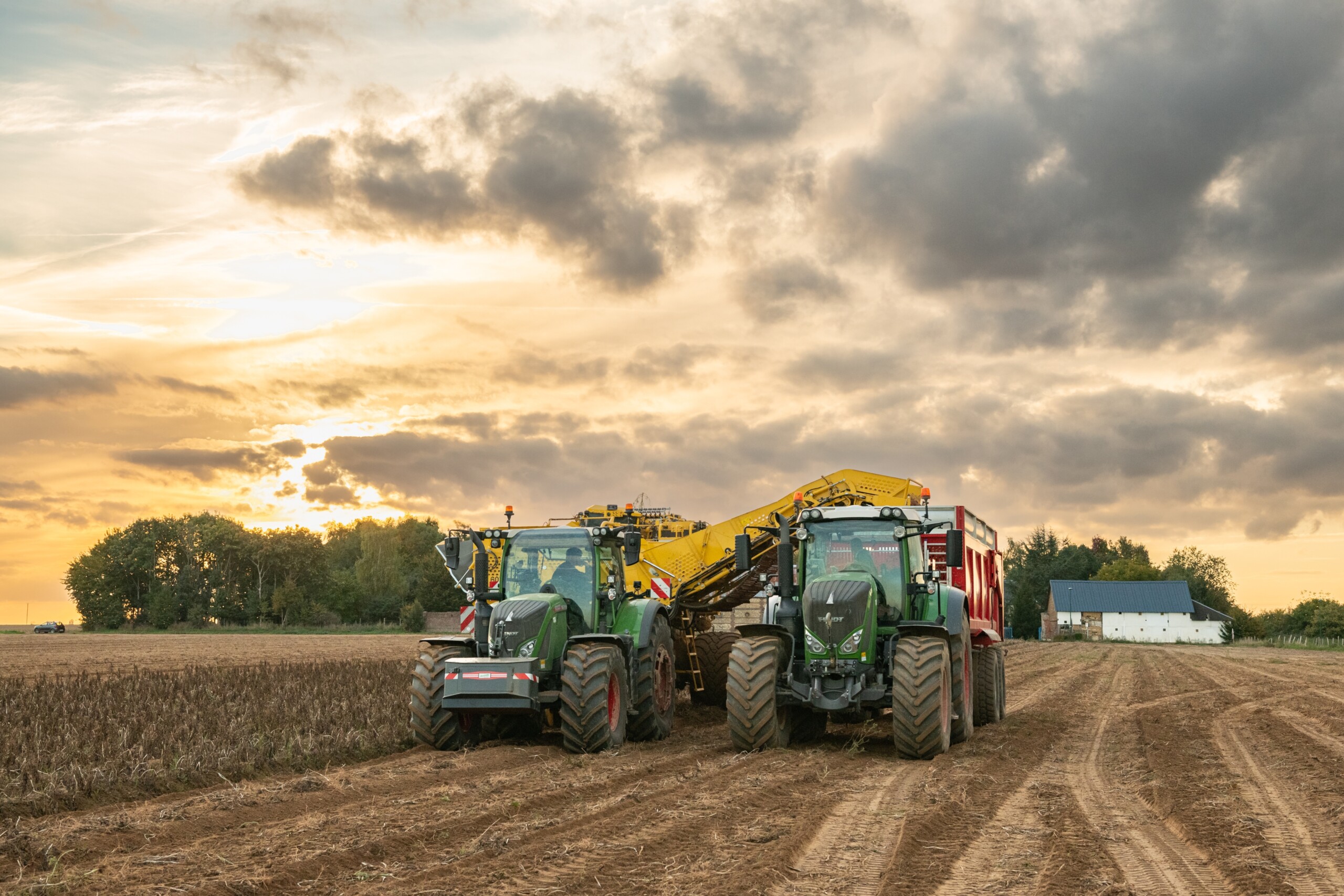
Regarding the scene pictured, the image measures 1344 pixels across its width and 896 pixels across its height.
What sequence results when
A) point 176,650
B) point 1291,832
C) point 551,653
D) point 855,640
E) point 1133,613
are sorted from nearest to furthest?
point 1291,832
point 855,640
point 551,653
point 176,650
point 1133,613

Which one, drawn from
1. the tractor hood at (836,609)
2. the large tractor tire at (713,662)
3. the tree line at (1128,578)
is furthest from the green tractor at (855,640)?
the tree line at (1128,578)

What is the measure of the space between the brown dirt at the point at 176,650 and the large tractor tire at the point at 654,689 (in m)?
11.3

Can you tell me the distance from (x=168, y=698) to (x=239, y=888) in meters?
10.4

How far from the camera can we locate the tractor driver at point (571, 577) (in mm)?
13180

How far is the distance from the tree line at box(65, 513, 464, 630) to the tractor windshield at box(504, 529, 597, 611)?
74.2 meters

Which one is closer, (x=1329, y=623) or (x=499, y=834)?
(x=499, y=834)

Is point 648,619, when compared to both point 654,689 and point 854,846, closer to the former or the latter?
point 654,689

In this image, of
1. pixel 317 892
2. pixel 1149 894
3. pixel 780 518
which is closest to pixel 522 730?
pixel 780 518

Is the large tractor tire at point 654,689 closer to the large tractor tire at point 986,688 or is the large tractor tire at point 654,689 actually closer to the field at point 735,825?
the field at point 735,825

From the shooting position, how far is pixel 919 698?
37.5 feet

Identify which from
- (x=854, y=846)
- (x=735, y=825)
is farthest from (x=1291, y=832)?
(x=735, y=825)

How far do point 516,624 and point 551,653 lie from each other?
0.53 m

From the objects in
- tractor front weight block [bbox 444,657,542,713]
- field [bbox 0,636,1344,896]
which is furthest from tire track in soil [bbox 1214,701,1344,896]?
tractor front weight block [bbox 444,657,542,713]

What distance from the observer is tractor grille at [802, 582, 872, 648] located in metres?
12.1
